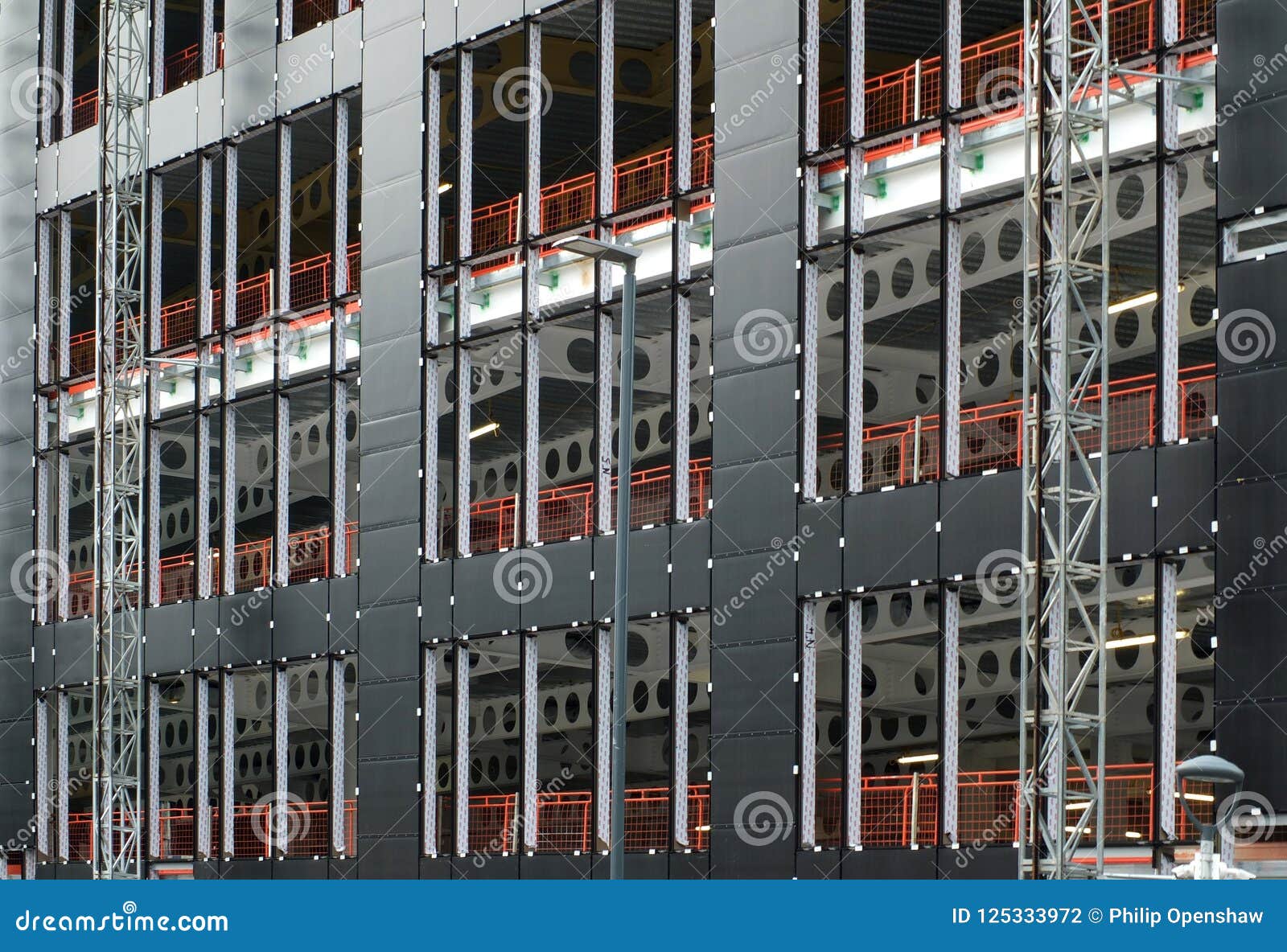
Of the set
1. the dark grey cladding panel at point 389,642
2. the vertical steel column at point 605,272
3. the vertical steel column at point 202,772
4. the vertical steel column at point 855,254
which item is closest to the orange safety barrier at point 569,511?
the vertical steel column at point 605,272

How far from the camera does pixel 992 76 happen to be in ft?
105

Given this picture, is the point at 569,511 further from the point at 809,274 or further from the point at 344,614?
the point at 809,274

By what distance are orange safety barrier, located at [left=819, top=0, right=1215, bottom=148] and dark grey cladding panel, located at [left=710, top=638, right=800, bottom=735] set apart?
7.84m

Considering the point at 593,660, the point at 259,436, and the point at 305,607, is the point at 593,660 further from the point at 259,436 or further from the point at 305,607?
the point at 259,436

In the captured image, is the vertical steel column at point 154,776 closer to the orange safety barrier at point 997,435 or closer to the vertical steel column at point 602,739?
the vertical steel column at point 602,739

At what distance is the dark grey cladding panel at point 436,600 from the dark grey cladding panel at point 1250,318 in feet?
52.2

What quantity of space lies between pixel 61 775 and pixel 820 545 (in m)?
23.0

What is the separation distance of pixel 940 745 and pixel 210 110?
2396cm

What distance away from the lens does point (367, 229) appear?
135 feet

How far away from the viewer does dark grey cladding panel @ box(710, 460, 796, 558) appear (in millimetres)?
32562

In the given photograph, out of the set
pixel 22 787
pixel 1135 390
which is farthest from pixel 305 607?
pixel 1135 390

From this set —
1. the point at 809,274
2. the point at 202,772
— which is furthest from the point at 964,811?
the point at 202,772

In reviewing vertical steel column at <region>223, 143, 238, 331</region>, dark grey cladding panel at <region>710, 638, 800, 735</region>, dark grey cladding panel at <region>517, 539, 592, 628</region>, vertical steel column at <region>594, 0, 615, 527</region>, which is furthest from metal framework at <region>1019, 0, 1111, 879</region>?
vertical steel column at <region>223, 143, 238, 331</region>

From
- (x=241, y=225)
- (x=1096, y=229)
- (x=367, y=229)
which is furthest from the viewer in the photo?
(x=241, y=225)
